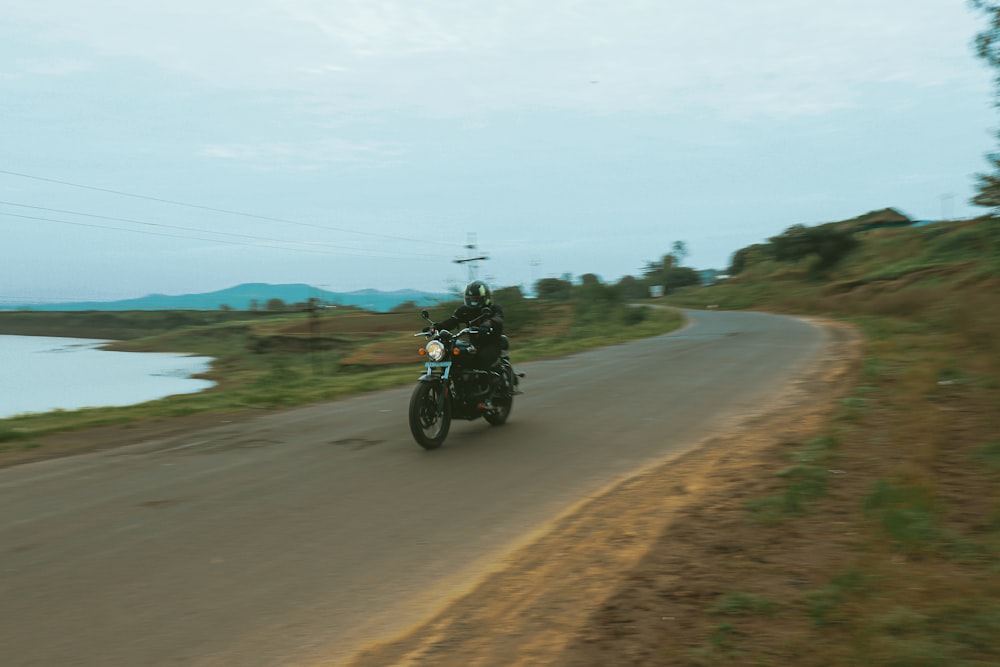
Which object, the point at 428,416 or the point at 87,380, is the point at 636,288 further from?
the point at 428,416

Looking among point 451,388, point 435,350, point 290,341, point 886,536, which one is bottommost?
point 886,536

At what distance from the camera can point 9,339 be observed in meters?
49.6

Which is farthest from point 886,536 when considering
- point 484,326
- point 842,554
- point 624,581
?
point 484,326

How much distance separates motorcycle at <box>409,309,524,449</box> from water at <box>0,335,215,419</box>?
9464mm

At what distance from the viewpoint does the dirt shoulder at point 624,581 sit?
3656mm

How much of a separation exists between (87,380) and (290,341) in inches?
908

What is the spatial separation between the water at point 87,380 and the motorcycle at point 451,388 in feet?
31.1

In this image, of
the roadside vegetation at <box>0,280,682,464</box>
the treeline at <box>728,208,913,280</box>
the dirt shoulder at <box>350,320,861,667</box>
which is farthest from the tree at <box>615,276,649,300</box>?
the dirt shoulder at <box>350,320,861,667</box>

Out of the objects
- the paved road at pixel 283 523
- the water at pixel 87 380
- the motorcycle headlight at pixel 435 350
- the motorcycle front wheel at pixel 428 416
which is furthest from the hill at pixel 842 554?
the water at pixel 87 380

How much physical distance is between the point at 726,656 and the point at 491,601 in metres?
1.40

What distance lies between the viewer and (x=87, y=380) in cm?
2641

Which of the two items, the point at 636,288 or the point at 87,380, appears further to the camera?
the point at 636,288

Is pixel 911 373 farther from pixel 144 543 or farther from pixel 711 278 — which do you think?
pixel 711 278

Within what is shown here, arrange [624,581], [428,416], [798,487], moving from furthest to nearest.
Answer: [428,416] → [798,487] → [624,581]
